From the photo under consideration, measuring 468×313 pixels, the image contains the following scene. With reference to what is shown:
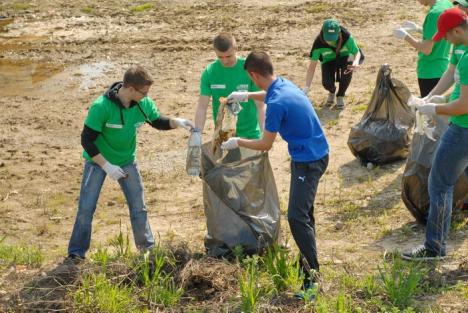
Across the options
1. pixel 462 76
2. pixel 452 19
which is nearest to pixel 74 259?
pixel 462 76

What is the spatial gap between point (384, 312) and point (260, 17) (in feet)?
34.8

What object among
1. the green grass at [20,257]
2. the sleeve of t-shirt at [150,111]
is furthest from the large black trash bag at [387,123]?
the green grass at [20,257]

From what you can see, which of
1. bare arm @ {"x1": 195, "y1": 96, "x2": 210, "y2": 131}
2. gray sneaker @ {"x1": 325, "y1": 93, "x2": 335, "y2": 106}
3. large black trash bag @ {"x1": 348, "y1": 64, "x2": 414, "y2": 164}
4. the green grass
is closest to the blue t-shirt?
bare arm @ {"x1": 195, "y1": 96, "x2": 210, "y2": 131}

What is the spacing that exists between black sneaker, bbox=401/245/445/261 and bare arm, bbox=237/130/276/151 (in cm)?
139

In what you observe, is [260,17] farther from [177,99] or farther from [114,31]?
[177,99]

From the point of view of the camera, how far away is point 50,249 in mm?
6934

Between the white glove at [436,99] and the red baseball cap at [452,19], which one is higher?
the red baseball cap at [452,19]

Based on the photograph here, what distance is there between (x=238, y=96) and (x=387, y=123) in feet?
8.02

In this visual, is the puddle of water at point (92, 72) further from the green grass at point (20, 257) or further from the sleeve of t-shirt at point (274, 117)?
the sleeve of t-shirt at point (274, 117)

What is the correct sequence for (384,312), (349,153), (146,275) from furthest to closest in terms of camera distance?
(349,153) < (146,275) < (384,312)

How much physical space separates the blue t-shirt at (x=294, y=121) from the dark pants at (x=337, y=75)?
4.78 meters

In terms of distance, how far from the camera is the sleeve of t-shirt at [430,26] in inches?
275

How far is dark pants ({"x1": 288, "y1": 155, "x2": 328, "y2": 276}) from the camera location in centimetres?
509

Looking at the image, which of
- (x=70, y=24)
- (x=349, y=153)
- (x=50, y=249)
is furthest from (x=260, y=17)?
(x=50, y=249)
